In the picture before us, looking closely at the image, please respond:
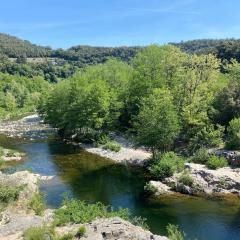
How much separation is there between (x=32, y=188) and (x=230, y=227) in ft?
59.7

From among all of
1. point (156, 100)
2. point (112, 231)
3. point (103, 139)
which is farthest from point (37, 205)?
point (103, 139)

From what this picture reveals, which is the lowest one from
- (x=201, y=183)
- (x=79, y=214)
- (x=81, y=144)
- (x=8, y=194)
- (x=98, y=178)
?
(x=81, y=144)

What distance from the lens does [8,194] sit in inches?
1492

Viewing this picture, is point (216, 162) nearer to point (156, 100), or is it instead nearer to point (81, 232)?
point (156, 100)

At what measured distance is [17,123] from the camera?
113 m

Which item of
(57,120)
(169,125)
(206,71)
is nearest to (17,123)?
(57,120)

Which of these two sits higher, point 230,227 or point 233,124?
point 233,124

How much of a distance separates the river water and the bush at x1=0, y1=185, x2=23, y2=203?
4659 millimetres

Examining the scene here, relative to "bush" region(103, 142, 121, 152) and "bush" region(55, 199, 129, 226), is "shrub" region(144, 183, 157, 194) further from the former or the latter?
"bush" region(103, 142, 121, 152)

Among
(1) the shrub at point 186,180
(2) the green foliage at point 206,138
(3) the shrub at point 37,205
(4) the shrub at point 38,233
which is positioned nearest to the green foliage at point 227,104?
(2) the green foliage at point 206,138

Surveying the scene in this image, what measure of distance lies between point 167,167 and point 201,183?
4.56m

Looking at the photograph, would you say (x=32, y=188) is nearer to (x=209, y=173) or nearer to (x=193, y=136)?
(x=209, y=173)

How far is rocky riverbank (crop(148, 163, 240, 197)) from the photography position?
46.0 meters

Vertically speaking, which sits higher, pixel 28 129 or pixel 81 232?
pixel 81 232
